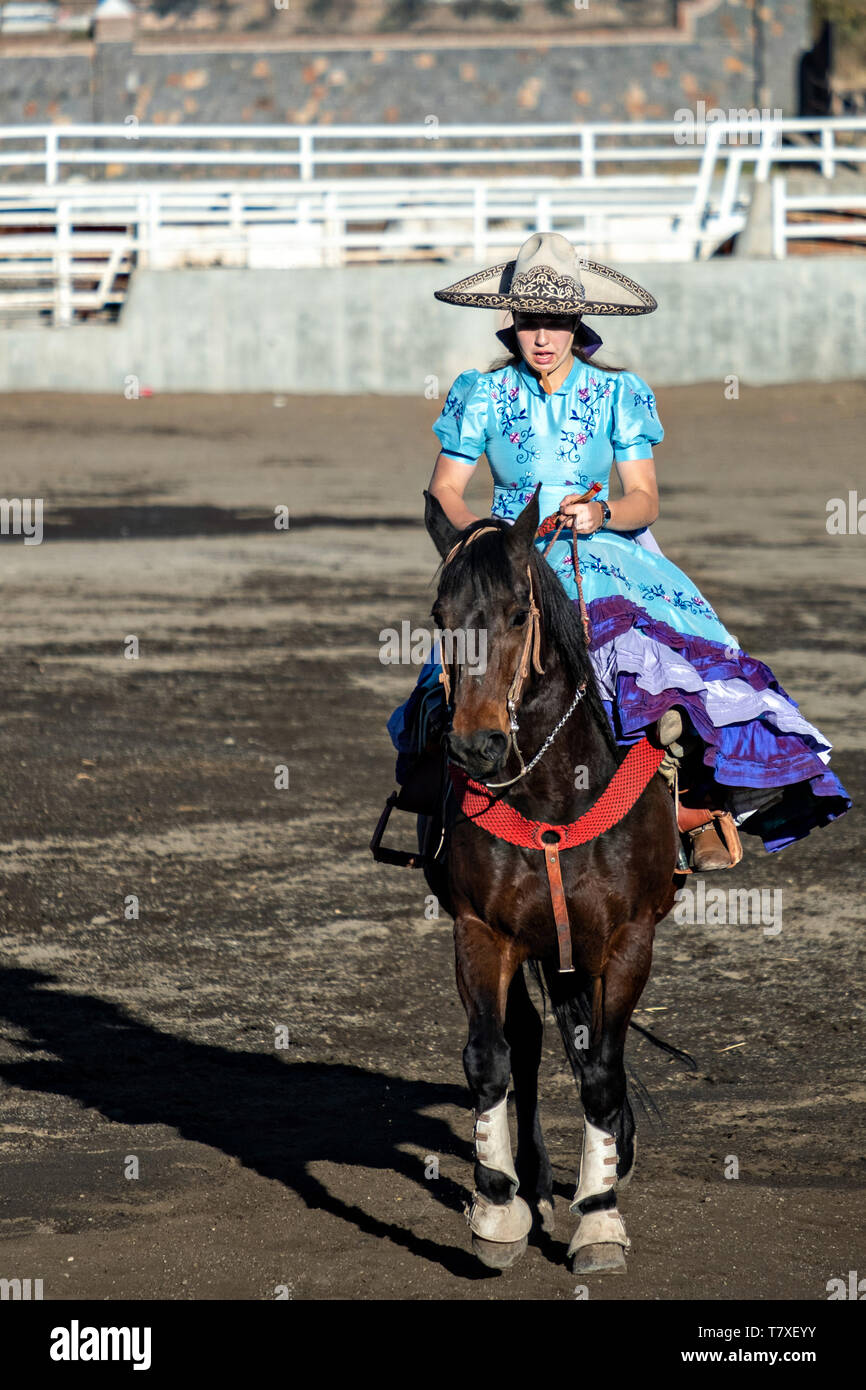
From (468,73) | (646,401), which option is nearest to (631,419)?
(646,401)

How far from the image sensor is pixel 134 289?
23.3m

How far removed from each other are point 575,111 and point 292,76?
6.94m

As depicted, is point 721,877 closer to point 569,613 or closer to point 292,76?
point 569,613

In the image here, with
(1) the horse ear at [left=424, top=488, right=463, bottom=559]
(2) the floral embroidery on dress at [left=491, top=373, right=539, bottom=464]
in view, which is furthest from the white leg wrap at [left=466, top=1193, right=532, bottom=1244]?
(2) the floral embroidery on dress at [left=491, top=373, right=539, bottom=464]

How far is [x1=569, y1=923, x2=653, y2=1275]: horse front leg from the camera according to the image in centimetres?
446

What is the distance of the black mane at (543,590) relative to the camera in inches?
158

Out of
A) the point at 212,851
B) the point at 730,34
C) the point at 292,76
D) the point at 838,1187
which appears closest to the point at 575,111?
the point at 730,34

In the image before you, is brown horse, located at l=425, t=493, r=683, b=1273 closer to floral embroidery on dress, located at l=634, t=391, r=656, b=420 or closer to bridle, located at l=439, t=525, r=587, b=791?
bridle, located at l=439, t=525, r=587, b=791

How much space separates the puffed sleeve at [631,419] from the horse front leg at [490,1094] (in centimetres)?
140

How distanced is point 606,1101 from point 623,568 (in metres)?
1.43

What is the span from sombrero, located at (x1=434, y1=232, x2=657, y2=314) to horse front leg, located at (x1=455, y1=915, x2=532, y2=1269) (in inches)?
64.9

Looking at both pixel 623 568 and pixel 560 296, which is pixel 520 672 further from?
pixel 560 296

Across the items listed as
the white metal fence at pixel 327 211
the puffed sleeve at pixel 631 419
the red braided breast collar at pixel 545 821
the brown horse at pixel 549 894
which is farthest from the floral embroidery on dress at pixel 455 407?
the white metal fence at pixel 327 211

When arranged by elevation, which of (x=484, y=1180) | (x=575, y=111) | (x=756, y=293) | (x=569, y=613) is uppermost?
(x=575, y=111)
